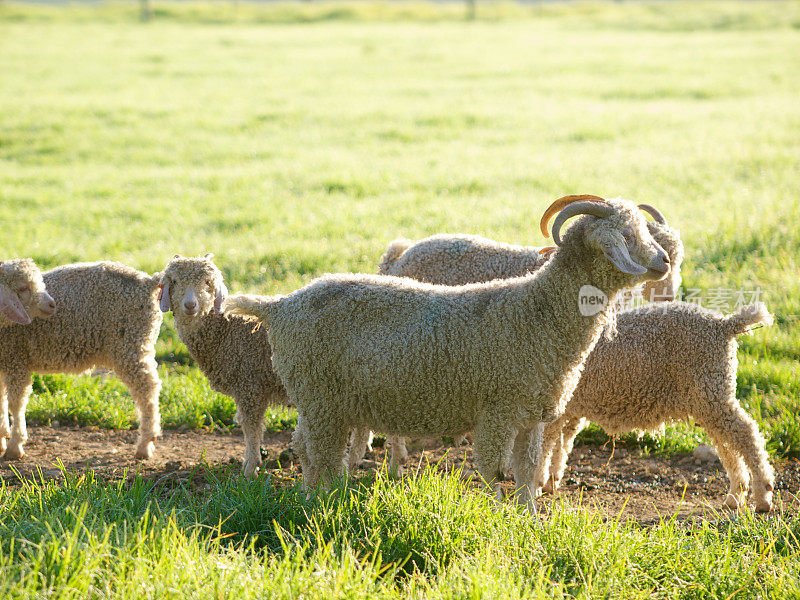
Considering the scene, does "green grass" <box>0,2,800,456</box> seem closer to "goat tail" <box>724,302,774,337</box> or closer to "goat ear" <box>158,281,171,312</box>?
"goat tail" <box>724,302,774,337</box>

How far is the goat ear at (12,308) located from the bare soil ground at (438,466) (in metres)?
0.96

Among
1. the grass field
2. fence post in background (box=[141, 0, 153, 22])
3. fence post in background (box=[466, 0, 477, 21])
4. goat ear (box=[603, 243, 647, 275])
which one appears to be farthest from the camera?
fence post in background (box=[466, 0, 477, 21])

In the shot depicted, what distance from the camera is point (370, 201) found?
11.1 meters

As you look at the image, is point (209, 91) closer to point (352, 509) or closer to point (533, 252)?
point (533, 252)

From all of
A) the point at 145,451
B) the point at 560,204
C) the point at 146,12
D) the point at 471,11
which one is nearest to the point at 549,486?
the point at 560,204

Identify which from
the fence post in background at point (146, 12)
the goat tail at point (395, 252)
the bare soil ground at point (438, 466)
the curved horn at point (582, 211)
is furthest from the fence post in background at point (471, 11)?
the curved horn at point (582, 211)

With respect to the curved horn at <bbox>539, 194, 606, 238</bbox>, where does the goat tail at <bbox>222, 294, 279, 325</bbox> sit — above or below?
below

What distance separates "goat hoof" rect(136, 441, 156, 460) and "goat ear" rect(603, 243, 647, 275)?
337cm

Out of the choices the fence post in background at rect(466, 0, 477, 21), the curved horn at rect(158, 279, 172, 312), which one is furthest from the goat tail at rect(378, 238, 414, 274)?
the fence post in background at rect(466, 0, 477, 21)

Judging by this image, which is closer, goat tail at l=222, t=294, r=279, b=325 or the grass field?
the grass field

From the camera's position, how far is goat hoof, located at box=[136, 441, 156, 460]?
18.2ft

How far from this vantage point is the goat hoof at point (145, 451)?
554 centimetres

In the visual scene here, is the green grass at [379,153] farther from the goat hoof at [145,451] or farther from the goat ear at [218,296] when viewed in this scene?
the goat ear at [218,296]

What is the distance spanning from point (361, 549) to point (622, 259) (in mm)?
1867
